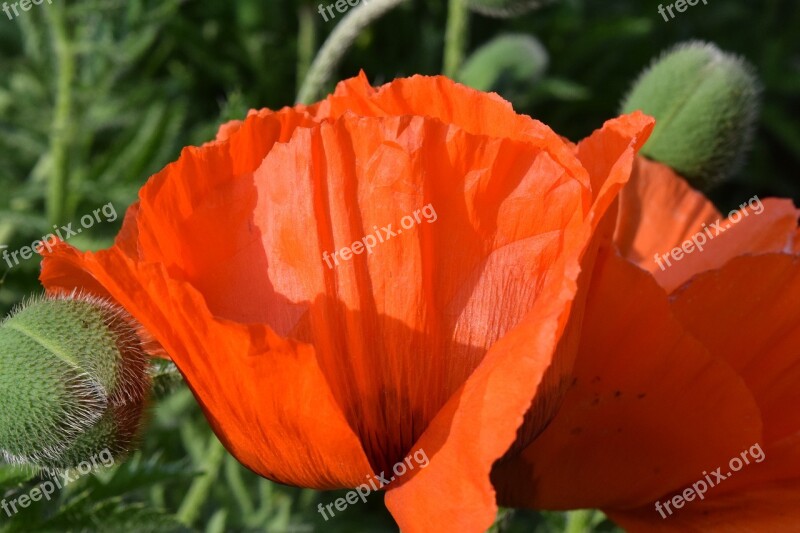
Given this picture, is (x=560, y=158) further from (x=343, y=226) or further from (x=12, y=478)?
(x=12, y=478)

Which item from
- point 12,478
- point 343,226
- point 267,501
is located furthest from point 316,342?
point 267,501

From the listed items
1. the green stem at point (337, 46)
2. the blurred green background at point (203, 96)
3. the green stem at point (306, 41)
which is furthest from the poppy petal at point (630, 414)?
the green stem at point (306, 41)

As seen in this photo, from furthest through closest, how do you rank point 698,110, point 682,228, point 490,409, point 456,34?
point 456,34 < point 698,110 < point 682,228 < point 490,409

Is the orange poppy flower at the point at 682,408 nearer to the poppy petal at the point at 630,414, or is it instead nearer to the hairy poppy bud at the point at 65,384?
the poppy petal at the point at 630,414

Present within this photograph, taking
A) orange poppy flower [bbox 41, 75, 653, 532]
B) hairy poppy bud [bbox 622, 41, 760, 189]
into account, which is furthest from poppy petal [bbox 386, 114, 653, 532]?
hairy poppy bud [bbox 622, 41, 760, 189]

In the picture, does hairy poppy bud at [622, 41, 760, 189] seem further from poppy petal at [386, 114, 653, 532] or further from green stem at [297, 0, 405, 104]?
poppy petal at [386, 114, 653, 532]

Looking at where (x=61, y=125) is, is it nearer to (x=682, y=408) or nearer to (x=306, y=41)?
(x=306, y=41)

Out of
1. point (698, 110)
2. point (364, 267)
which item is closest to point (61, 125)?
point (698, 110)
